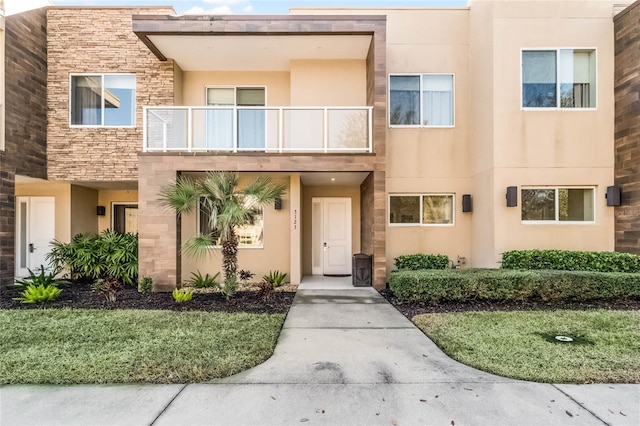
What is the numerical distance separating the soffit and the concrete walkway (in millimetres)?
8073

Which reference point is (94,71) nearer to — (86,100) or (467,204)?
(86,100)

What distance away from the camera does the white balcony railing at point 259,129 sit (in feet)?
29.2

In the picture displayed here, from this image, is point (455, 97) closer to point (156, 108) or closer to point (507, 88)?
point (507, 88)

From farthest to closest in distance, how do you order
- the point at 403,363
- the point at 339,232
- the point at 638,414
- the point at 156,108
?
the point at 339,232 → the point at 156,108 → the point at 403,363 → the point at 638,414

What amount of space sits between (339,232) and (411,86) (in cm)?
509

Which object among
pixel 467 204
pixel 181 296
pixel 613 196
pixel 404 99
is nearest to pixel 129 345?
pixel 181 296

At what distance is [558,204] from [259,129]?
8.19 metres

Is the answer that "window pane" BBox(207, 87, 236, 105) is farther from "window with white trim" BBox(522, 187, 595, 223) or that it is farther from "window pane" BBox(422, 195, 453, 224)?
"window with white trim" BBox(522, 187, 595, 223)

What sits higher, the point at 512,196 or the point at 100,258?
the point at 512,196

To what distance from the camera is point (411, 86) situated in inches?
407

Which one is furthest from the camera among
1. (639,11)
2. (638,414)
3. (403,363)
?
(639,11)

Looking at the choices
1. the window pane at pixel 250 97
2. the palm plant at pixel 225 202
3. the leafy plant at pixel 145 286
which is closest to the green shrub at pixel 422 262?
the palm plant at pixel 225 202

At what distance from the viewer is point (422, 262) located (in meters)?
9.79

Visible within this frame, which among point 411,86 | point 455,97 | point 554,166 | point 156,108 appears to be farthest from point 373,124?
point 156,108
